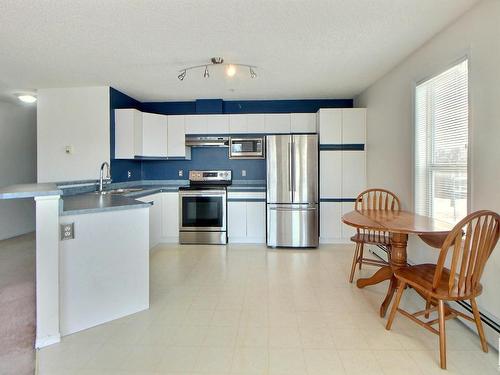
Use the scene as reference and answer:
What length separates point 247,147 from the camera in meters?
4.74

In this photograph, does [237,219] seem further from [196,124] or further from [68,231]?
[68,231]

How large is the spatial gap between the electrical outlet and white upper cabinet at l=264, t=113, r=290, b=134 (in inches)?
131

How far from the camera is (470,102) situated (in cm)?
211

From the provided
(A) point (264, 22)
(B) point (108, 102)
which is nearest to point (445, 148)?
(A) point (264, 22)

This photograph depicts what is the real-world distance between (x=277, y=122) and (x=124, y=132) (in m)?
2.37

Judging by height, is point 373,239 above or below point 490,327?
above

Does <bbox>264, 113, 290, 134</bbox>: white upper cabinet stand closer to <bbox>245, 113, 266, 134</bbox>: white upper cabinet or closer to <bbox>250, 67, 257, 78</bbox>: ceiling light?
<bbox>245, 113, 266, 134</bbox>: white upper cabinet

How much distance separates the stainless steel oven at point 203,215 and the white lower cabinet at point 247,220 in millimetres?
120

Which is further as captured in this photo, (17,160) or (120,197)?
(17,160)

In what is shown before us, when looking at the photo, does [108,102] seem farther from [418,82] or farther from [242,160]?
[418,82]

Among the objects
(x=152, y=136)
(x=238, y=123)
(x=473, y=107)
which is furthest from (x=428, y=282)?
(x=152, y=136)

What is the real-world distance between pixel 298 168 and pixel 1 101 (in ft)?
16.1

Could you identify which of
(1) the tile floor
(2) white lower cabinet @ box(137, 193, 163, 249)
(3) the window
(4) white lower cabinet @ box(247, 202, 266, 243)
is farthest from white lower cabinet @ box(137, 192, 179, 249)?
(3) the window

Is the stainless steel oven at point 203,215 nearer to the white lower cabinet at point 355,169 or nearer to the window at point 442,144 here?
the white lower cabinet at point 355,169
